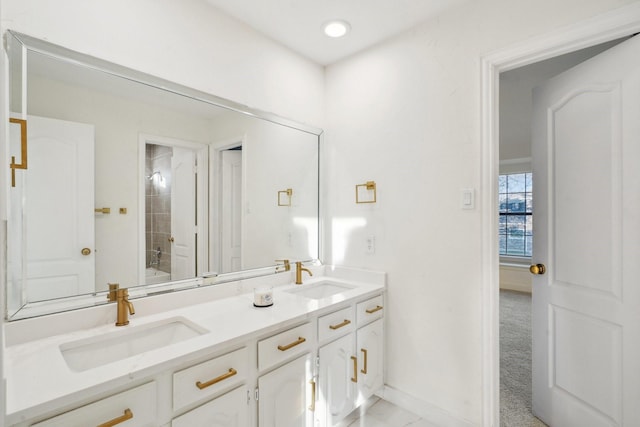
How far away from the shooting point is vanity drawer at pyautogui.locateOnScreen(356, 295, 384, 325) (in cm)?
191

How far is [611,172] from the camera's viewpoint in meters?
1.53

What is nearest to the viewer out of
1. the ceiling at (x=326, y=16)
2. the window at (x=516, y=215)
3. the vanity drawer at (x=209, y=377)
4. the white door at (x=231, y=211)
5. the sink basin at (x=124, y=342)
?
the vanity drawer at (x=209, y=377)

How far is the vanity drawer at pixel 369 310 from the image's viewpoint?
1.91 metres

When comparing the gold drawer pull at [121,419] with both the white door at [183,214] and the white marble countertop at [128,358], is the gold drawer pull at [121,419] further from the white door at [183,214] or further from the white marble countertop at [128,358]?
the white door at [183,214]

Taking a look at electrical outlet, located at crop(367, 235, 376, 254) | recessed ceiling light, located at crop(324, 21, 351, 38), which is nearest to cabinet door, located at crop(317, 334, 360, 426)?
electrical outlet, located at crop(367, 235, 376, 254)

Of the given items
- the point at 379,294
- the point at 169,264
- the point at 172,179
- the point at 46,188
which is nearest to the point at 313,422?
the point at 379,294

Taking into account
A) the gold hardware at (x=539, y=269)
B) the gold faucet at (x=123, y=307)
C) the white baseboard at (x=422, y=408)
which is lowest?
the white baseboard at (x=422, y=408)

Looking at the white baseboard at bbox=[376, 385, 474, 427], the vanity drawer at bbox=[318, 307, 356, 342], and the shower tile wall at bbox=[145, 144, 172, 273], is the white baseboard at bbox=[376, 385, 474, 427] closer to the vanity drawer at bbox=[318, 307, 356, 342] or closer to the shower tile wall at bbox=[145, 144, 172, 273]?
the vanity drawer at bbox=[318, 307, 356, 342]

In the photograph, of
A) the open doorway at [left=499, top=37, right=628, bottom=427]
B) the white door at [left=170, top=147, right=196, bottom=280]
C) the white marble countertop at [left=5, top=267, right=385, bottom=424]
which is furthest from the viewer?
the open doorway at [left=499, top=37, right=628, bottom=427]

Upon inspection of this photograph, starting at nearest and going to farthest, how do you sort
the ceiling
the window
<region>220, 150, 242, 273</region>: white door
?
the ceiling
<region>220, 150, 242, 273</region>: white door
the window

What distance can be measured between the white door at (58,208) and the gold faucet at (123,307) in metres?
0.13

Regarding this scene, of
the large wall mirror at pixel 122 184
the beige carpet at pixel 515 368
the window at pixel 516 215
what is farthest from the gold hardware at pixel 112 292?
the window at pixel 516 215

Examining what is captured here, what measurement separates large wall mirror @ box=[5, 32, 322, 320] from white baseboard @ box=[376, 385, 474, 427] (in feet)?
3.65

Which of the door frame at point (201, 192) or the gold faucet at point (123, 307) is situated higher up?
the door frame at point (201, 192)
